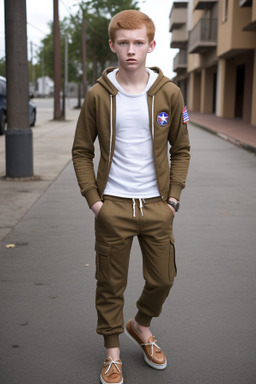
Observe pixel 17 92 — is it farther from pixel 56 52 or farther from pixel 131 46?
pixel 56 52

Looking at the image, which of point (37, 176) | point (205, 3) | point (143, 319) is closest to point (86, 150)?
point (143, 319)

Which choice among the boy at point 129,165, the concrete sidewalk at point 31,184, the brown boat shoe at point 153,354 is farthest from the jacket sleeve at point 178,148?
A: the concrete sidewalk at point 31,184

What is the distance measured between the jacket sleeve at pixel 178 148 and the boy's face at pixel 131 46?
0.27 metres

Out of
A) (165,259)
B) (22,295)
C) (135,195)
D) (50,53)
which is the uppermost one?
(50,53)

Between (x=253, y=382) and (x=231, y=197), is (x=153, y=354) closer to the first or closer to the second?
(x=253, y=382)

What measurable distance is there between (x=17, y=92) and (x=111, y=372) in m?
6.44

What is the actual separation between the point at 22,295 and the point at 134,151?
1.72 meters

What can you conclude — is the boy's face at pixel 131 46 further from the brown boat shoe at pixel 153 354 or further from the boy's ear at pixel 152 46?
the brown boat shoe at pixel 153 354

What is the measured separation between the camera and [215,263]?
462 centimetres

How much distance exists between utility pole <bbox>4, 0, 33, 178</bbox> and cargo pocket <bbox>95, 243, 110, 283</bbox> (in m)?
6.12

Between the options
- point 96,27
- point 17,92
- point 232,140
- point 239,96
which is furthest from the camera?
point 96,27

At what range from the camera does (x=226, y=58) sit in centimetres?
3234

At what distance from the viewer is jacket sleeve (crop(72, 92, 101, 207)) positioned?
264cm

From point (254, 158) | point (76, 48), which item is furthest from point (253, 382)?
point (76, 48)
